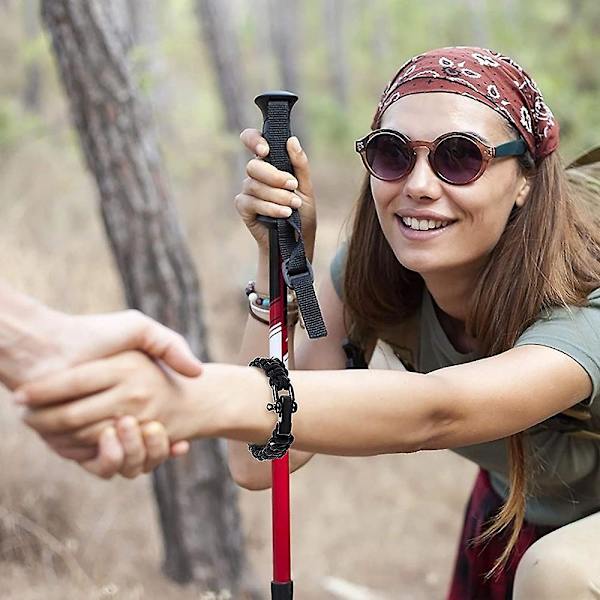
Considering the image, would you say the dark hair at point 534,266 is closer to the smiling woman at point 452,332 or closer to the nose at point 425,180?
the smiling woman at point 452,332

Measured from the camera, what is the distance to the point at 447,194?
7.29 ft

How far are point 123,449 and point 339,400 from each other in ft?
1.37

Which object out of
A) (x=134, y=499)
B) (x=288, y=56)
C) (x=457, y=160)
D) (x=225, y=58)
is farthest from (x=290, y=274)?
(x=288, y=56)

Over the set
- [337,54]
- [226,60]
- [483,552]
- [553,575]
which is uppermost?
[337,54]

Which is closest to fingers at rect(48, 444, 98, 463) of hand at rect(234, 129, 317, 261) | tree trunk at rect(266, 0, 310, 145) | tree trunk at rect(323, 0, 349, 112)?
hand at rect(234, 129, 317, 261)

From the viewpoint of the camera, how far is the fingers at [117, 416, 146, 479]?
142 centimetres

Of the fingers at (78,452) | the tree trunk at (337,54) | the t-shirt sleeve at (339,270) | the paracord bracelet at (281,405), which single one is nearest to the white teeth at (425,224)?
the t-shirt sleeve at (339,270)

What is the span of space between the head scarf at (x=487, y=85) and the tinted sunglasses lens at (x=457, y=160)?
0.14 metres

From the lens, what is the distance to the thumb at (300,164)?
2.21 m

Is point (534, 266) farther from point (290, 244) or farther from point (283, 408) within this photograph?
point (283, 408)

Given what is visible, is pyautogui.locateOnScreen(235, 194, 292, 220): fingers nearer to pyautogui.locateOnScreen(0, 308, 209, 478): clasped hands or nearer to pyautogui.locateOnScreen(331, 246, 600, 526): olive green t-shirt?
pyautogui.locateOnScreen(331, 246, 600, 526): olive green t-shirt

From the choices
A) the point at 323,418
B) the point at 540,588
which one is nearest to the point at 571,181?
the point at 540,588

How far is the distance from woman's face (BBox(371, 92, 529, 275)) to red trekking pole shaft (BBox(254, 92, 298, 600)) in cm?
26

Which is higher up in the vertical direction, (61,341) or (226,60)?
(226,60)
